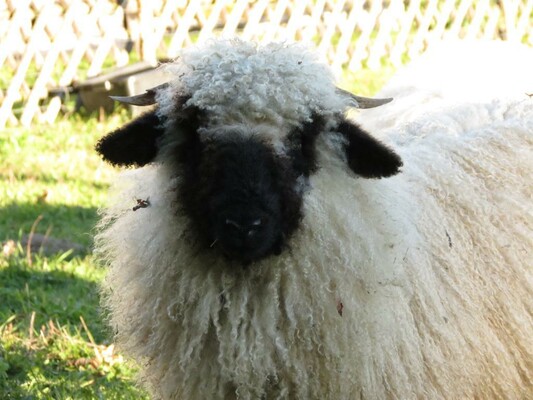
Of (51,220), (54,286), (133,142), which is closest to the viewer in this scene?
(133,142)

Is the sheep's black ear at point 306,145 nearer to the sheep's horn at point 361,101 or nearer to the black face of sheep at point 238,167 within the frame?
the black face of sheep at point 238,167

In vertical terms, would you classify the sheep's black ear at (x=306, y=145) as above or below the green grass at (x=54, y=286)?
above

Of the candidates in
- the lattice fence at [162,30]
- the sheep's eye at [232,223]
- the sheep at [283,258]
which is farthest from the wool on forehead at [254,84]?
the lattice fence at [162,30]

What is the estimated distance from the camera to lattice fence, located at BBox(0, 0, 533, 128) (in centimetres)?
966

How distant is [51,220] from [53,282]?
1.14 m

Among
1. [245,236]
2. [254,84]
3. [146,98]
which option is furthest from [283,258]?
[146,98]

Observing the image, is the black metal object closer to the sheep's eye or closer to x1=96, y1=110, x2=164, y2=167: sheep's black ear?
x1=96, y1=110, x2=164, y2=167: sheep's black ear

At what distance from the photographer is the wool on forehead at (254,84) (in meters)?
3.03

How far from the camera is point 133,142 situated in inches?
125

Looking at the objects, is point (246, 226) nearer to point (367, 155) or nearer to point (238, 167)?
point (238, 167)

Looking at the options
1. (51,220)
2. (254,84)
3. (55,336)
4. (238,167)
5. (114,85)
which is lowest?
(114,85)

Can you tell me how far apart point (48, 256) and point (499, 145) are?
302 centimetres

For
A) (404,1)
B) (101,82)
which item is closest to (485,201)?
(101,82)

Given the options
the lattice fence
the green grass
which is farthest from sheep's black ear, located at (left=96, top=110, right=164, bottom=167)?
the lattice fence
